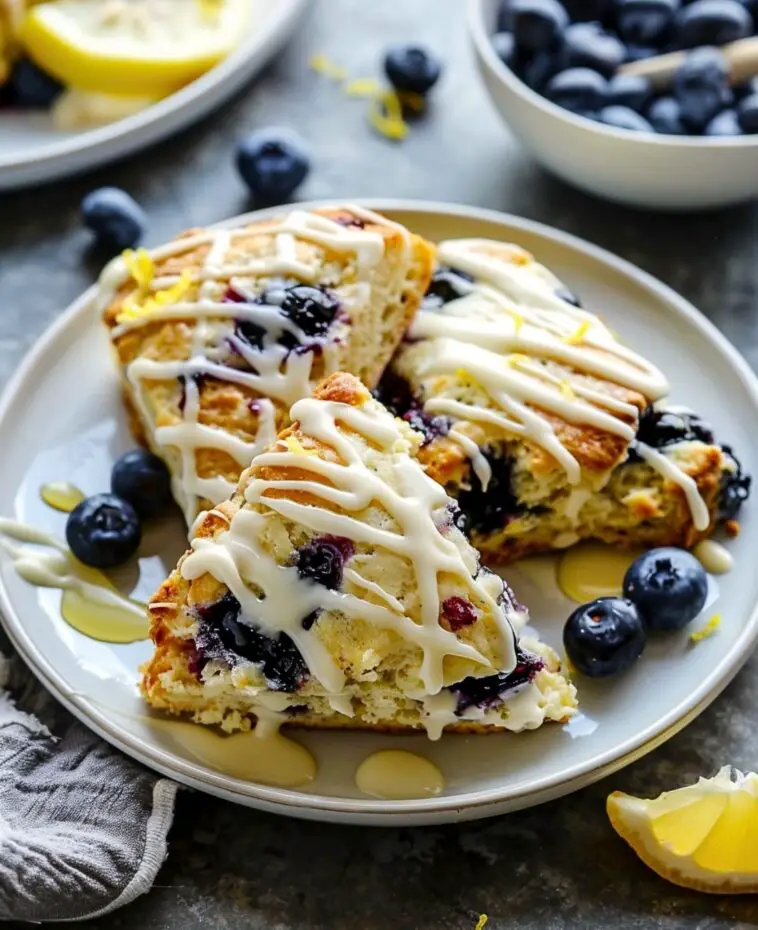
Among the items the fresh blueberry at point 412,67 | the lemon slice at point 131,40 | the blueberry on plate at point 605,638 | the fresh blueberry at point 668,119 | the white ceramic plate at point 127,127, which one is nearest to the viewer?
the blueberry on plate at point 605,638

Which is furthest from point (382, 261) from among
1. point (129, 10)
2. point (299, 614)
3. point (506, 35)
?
point (129, 10)

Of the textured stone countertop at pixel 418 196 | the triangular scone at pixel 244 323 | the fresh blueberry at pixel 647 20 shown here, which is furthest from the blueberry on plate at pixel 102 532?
the fresh blueberry at pixel 647 20

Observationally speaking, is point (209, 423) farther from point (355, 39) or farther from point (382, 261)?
point (355, 39)

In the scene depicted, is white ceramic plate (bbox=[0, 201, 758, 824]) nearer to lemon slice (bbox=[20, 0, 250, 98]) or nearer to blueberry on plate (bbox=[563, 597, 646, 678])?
blueberry on plate (bbox=[563, 597, 646, 678])

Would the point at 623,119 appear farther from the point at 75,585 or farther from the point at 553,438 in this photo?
the point at 75,585

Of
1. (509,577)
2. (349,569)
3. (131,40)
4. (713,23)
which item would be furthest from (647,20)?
(349,569)

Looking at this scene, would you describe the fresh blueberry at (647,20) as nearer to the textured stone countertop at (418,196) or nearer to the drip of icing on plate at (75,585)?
the textured stone countertop at (418,196)
